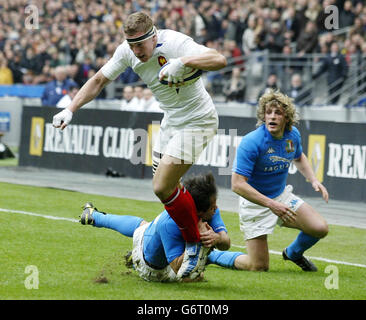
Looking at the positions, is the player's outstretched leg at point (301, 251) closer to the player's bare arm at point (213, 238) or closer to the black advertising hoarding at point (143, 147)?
the player's bare arm at point (213, 238)

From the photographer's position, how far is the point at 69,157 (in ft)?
55.3

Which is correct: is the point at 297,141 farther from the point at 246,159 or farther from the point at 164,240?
A: the point at 164,240

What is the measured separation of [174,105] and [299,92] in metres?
11.6

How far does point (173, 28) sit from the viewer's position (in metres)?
22.9

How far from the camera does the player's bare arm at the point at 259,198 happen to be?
21.6 feet

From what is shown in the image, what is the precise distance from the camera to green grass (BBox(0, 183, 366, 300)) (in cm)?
600

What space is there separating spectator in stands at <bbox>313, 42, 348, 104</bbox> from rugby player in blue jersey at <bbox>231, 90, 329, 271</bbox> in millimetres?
10408

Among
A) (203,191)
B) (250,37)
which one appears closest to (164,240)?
(203,191)

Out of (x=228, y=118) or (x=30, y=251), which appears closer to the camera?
(x=30, y=251)

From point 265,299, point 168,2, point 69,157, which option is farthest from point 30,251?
point 168,2

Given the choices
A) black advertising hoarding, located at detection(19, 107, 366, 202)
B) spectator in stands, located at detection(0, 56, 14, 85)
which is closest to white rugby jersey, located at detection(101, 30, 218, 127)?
black advertising hoarding, located at detection(19, 107, 366, 202)
